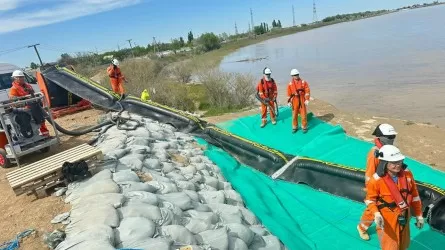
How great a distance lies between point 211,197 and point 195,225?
105 cm

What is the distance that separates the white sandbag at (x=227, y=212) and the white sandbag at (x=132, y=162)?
125cm

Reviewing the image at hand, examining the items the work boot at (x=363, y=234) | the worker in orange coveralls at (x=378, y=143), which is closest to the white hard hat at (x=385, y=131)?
the worker in orange coveralls at (x=378, y=143)

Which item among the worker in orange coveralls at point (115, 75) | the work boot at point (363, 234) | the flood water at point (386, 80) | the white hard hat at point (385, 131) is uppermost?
the worker in orange coveralls at point (115, 75)

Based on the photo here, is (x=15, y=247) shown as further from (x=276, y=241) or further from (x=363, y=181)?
(x=363, y=181)

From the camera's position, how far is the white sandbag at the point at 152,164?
197 inches

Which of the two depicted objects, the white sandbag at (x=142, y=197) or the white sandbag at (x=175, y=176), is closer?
the white sandbag at (x=142, y=197)

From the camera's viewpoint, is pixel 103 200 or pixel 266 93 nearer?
pixel 103 200

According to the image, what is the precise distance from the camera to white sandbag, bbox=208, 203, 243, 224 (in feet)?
12.3

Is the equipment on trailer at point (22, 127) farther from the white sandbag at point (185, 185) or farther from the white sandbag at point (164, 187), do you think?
the white sandbag at point (185, 185)

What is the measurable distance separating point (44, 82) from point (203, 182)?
5906 millimetres

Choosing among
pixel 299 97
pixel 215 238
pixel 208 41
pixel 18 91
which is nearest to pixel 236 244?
pixel 215 238

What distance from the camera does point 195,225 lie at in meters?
3.36

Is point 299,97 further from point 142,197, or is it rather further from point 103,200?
point 103,200

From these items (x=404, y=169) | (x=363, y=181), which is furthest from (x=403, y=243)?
(x=363, y=181)
